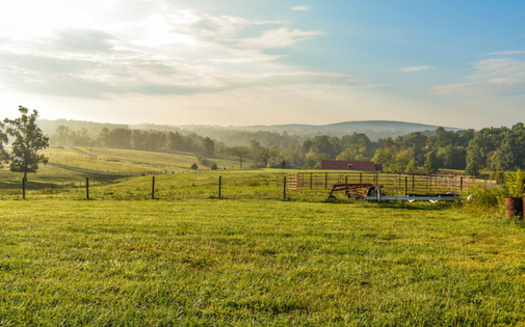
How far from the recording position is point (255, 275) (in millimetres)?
6902

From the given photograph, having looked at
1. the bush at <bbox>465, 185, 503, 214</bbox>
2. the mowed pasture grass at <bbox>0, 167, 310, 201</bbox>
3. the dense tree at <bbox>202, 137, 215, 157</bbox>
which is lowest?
the mowed pasture grass at <bbox>0, 167, 310, 201</bbox>

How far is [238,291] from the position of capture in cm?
602

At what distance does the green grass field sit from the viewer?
5.22 metres

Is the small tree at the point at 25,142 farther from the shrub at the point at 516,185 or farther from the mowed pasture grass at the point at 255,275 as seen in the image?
the shrub at the point at 516,185

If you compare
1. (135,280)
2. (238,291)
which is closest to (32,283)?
(135,280)

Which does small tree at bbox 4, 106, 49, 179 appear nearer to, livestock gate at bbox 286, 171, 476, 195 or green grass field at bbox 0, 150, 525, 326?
livestock gate at bbox 286, 171, 476, 195

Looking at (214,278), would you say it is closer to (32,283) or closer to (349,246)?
(32,283)

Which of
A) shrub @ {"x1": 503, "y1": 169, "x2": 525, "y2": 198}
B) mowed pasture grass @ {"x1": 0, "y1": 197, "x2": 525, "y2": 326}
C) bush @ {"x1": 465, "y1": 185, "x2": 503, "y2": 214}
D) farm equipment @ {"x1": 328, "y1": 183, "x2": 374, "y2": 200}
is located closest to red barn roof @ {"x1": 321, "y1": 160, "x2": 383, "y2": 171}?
farm equipment @ {"x1": 328, "y1": 183, "x2": 374, "y2": 200}

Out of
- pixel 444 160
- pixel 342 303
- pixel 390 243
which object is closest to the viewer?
pixel 342 303

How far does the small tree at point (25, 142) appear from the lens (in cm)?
7388

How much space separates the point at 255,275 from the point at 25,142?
279 feet

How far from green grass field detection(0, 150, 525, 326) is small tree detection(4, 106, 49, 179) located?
237 ft

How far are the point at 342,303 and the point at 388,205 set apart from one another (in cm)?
1541

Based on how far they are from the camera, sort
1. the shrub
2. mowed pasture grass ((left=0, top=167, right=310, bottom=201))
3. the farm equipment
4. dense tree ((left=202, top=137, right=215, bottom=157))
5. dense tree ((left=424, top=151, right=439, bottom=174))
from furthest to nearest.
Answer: dense tree ((left=202, top=137, right=215, bottom=157)) → dense tree ((left=424, top=151, right=439, bottom=174)) → mowed pasture grass ((left=0, top=167, right=310, bottom=201)) → the farm equipment → the shrub
